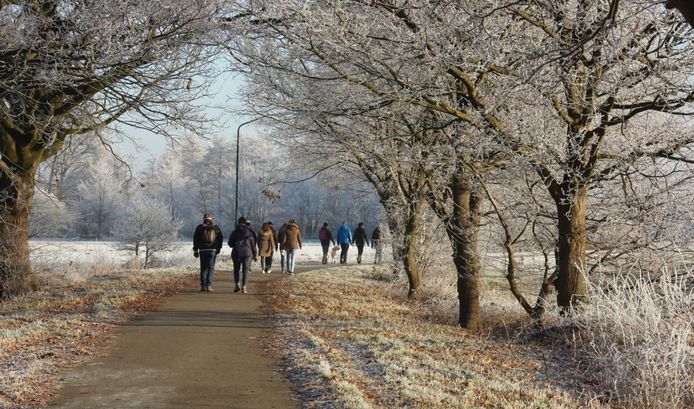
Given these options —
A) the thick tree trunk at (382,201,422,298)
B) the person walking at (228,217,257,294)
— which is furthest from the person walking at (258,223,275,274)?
the person walking at (228,217,257,294)

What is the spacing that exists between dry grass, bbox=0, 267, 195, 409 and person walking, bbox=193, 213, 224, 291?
86 cm

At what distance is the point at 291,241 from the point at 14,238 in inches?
391

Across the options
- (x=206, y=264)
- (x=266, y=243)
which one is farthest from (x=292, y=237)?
(x=206, y=264)

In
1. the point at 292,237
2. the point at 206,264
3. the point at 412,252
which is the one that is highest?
the point at 292,237

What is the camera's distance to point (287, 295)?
1584cm

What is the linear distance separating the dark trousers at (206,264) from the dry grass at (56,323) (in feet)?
2.48

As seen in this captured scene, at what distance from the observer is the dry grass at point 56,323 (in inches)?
284

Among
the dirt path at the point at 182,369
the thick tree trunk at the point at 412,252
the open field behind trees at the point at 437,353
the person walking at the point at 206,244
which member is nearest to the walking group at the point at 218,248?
the person walking at the point at 206,244

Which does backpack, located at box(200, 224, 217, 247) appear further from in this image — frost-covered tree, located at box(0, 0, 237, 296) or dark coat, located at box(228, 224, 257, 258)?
frost-covered tree, located at box(0, 0, 237, 296)

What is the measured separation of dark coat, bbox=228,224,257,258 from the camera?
16.1 m

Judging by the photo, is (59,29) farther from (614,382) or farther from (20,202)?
(614,382)

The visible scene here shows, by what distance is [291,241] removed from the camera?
2316 cm

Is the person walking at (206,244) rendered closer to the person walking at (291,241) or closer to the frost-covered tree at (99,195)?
the person walking at (291,241)

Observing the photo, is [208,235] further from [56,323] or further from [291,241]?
[291,241]
